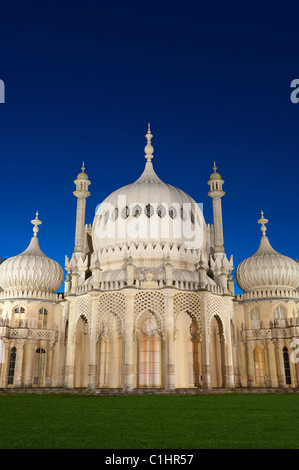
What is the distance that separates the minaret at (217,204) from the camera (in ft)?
137

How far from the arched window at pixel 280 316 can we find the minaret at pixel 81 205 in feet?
62.3

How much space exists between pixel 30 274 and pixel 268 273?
74.4 ft

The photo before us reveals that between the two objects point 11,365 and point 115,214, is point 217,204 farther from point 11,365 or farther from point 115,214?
point 11,365

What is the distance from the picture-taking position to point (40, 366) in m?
39.2

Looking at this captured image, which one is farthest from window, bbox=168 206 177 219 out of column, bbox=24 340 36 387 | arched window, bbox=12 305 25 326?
column, bbox=24 340 36 387

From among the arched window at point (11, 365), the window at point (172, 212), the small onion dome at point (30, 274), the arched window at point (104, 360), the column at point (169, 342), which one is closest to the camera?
the column at point (169, 342)

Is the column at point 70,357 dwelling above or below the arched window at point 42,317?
below

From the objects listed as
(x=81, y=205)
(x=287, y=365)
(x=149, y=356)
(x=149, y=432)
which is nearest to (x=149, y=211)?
(x=81, y=205)

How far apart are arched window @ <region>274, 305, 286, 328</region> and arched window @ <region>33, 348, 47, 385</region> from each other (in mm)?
21360

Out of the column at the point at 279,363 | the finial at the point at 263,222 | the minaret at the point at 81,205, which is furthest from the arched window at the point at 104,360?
the finial at the point at 263,222

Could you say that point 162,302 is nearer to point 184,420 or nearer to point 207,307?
point 207,307

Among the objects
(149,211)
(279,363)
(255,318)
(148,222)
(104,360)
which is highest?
(149,211)

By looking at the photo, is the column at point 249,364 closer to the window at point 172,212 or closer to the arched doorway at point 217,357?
the arched doorway at point 217,357

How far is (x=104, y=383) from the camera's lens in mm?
34844
